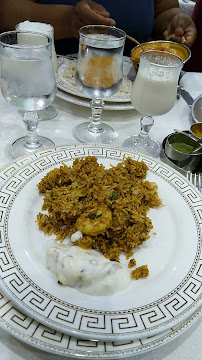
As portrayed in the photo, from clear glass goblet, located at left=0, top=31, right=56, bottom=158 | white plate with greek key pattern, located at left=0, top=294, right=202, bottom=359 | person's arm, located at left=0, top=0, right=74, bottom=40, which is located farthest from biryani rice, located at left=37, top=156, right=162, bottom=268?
person's arm, located at left=0, top=0, right=74, bottom=40

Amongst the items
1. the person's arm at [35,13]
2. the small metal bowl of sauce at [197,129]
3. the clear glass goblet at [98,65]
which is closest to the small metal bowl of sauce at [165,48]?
the clear glass goblet at [98,65]

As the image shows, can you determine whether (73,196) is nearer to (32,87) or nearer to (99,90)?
(32,87)

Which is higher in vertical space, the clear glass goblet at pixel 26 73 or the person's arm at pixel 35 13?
the person's arm at pixel 35 13

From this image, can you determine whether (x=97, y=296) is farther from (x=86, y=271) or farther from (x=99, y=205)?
(x=99, y=205)

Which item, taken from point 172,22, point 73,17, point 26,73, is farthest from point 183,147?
point 172,22

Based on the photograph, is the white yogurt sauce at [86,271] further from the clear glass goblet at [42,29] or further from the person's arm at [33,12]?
the person's arm at [33,12]

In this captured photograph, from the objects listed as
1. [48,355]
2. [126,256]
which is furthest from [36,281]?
[126,256]
